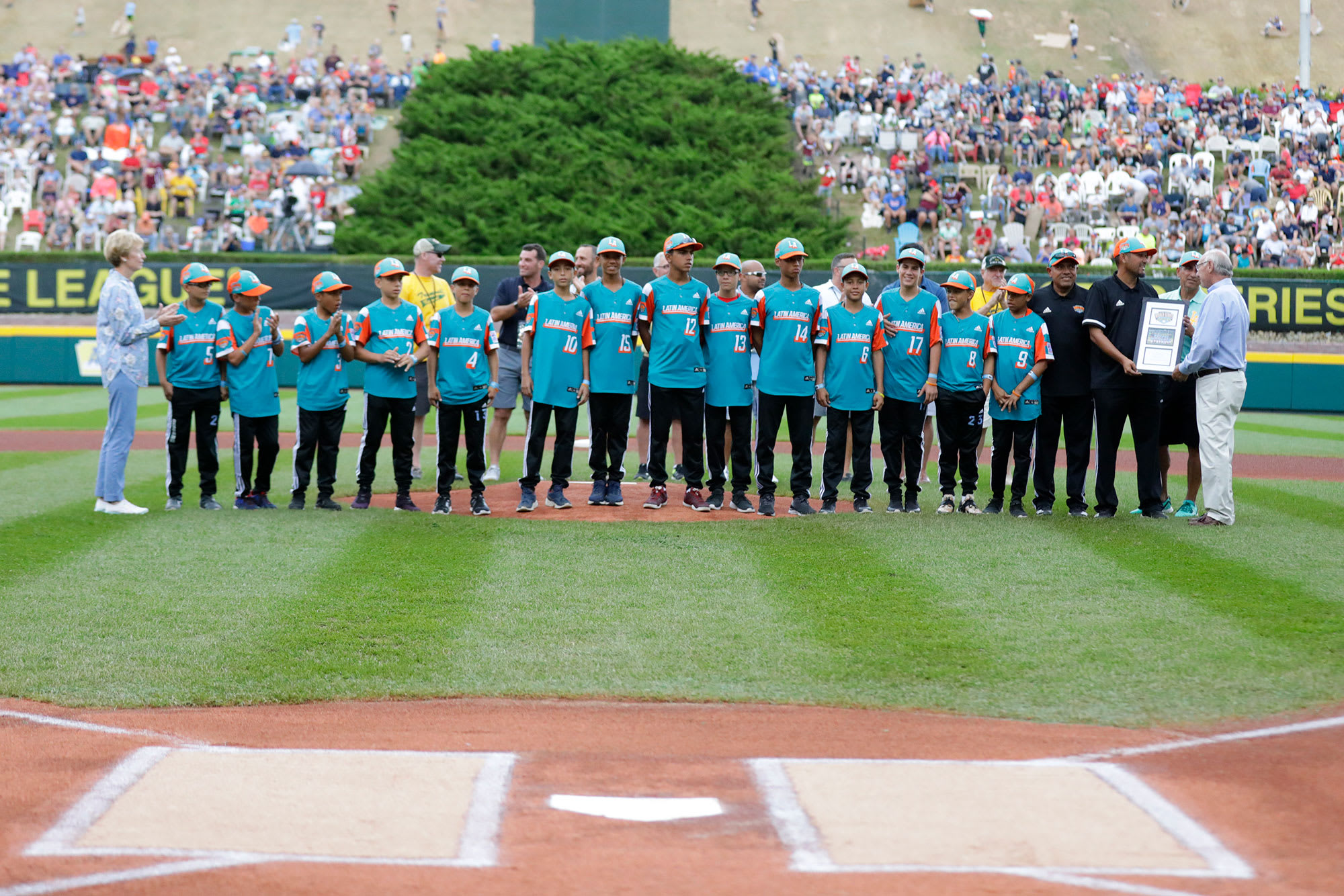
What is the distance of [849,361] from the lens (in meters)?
10.9

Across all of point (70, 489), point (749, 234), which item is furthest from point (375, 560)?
point (749, 234)

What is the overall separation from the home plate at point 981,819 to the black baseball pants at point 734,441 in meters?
5.88

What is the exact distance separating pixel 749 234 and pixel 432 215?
827cm

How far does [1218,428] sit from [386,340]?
6.54m

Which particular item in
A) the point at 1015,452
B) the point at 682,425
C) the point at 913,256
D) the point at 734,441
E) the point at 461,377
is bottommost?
the point at 1015,452

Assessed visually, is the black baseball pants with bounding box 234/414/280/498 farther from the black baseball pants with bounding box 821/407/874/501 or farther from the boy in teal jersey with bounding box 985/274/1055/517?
the boy in teal jersey with bounding box 985/274/1055/517

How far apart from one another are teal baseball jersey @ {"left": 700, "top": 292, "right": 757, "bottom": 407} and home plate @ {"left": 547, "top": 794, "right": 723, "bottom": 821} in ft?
20.8

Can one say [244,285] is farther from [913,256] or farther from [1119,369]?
[1119,369]

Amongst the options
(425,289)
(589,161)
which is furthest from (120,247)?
(589,161)

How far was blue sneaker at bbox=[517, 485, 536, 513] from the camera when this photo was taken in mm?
10914

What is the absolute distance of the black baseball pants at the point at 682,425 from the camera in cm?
1080

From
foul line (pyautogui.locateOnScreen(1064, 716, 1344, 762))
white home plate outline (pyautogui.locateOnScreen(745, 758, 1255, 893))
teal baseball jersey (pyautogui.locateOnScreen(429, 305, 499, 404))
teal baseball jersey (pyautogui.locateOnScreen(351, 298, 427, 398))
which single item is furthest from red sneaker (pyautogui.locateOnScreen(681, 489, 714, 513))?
white home plate outline (pyautogui.locateOnScreen(745, 758, 1255, 893))

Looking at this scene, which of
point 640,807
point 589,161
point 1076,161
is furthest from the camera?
point 589,161

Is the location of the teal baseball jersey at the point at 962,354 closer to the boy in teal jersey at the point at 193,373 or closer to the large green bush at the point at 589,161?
the boy in teal jersey at the point at 193,373
